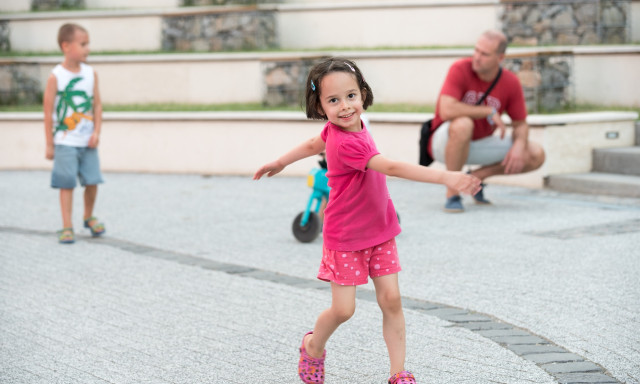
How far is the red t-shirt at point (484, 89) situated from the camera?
7797mm

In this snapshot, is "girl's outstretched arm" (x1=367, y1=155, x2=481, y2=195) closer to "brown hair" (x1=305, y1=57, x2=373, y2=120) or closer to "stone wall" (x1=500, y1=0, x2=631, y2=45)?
"brown hair" (x1=305, y1=57, x2=373, y2=120)

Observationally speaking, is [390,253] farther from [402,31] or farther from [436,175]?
[402,31]

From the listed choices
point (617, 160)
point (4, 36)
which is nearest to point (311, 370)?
point (617, 160)

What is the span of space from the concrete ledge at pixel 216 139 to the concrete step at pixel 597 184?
329 mm

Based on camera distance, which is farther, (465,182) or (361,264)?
(361,264)

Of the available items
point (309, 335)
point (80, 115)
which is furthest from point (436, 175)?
point (80, 115)

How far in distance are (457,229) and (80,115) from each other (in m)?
3.17

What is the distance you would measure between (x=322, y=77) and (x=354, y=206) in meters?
0.52

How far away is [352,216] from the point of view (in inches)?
141

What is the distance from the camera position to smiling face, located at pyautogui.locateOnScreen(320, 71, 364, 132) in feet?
11.5

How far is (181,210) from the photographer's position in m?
8.90

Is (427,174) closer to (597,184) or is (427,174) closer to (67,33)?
(67,33)

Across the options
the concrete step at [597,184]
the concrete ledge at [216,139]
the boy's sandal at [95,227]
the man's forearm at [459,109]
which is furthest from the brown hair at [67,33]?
the concrete step at [597,184]

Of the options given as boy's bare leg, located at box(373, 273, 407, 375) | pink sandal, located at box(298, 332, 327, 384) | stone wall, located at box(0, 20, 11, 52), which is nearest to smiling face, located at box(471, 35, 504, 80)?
boy's bare leg, located at box(373, 273, 407, 375)
